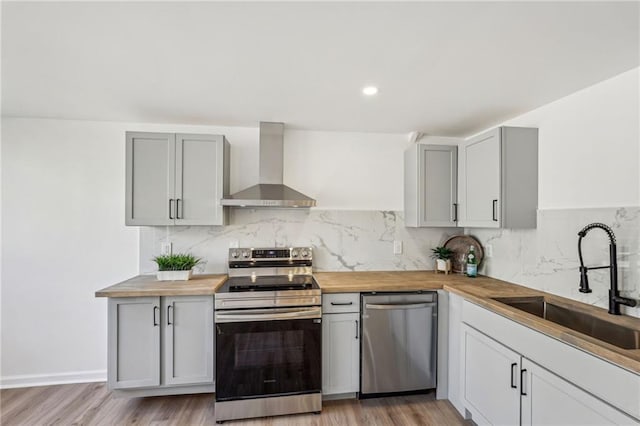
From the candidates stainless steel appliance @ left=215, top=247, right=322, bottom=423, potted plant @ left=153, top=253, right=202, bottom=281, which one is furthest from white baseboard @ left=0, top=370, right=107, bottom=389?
stainless steel appliance @ left=215, top=247, right=322, bottom=423

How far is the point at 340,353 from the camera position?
2309mm

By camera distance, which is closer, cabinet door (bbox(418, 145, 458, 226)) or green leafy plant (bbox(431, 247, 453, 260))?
cabinet door (bbox(418, 145, 458, 226))

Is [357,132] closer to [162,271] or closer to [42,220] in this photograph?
[162,271]

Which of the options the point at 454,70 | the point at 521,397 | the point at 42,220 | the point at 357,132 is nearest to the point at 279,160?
the point at 357,132

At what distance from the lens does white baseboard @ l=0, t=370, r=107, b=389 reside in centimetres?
254

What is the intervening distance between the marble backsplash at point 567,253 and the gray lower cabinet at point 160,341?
242 cm

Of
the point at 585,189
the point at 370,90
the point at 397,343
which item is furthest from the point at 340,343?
the point at 585,189

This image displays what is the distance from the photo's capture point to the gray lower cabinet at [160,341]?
216 cm

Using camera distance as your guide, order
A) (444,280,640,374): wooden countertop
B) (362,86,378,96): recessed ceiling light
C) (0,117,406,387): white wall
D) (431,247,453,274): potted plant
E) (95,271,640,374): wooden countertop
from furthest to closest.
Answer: (431,247,453,274): potted plant
(0,117,406,387): white wall
(362,86,378,96): recessed ceiling light
(95,271,640,374): wooden countertop
(444,280,640,374): wooden countertop

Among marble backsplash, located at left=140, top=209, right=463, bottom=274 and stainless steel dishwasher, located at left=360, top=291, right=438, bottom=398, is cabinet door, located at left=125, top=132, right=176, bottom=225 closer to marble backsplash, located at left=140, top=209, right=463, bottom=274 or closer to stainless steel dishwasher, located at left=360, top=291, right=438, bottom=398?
marble backsplash, located at left=140, top=209, right=463, bottom=274

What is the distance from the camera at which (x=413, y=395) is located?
2.42m

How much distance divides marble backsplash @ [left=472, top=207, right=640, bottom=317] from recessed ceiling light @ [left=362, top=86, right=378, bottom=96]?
1.52 m

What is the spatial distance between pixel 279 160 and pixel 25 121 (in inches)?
86.4

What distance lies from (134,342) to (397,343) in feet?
6.34
